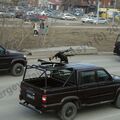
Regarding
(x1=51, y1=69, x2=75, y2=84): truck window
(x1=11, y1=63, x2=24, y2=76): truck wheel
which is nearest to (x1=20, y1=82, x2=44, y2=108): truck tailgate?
(x1=51, y1=69, x2=75, y2=84): truck window

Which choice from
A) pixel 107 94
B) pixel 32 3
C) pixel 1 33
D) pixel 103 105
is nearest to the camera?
pixel 107 94

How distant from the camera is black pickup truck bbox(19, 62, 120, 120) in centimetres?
1030

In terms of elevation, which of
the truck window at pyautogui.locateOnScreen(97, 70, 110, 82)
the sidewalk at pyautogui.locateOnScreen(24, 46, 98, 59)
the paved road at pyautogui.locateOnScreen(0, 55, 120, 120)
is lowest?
the paved road at pyautogui.locateOnScreen(0, 55, 120, 120)

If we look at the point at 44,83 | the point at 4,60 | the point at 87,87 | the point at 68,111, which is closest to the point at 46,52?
the point at 4,60

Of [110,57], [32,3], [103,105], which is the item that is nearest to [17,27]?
[110,57]

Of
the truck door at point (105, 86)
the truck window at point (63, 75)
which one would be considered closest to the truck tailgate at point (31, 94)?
the truck window at point (63, 75)

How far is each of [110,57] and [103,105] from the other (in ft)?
43.4

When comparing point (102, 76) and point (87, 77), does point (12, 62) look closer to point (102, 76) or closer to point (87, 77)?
point (102, 76)

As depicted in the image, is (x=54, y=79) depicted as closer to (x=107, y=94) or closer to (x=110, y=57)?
(x=107, y=94)

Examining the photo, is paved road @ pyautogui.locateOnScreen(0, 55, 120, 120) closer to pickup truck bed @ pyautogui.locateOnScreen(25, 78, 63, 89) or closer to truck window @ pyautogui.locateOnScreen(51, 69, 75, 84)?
pickup truck bed @ pyautogui.locateOnScreen(25, 78, 63, 89)

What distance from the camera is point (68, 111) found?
10672 millimetres

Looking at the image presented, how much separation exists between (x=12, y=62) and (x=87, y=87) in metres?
6.45

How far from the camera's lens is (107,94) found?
38.2 ft

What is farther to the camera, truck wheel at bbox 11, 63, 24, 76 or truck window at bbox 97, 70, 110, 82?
truck wheel at bbox 11, 63, 24, 76
